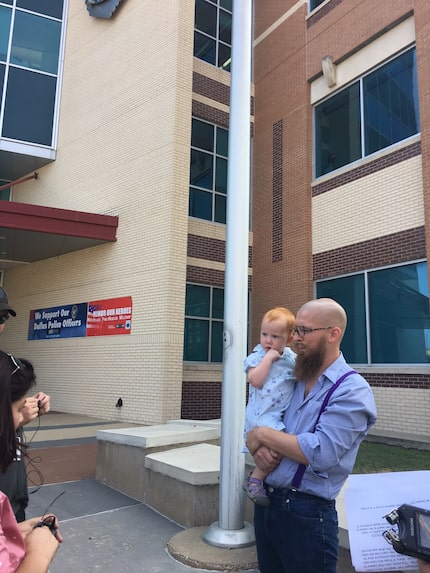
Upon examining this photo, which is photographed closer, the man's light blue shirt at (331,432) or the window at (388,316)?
the man's light blue shirt at (331,432)

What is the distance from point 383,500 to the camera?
1.75 meters

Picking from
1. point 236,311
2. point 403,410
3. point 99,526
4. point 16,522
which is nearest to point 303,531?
point 16,522

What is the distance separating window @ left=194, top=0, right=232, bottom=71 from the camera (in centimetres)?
1402

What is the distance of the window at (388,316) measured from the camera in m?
9.40

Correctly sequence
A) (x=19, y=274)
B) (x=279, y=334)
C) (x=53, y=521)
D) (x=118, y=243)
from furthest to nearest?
1. (x=19, y=274)
2. (x=118, y=243)
3. (x=279, y=334)
4. (x=53, y=521)

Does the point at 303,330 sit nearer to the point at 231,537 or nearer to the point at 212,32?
the point at 231,537

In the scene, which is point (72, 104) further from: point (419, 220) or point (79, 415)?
point (419, 220)

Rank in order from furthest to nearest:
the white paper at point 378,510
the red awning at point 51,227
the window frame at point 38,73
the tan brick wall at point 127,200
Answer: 1. the window frame at point 38,73
2. the red awning at point 51,227
3. the tan brick wall at point 127,200
4. the white paper at point 378,510

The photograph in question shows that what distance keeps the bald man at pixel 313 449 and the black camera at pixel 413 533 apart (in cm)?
41

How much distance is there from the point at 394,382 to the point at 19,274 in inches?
494

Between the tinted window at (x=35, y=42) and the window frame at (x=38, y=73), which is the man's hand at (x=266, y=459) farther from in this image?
the tinted window at (x=35, y=42)

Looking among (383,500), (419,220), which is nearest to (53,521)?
(383,500)

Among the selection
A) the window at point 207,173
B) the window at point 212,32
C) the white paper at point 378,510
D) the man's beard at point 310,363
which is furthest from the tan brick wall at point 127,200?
the white paper at point 378,510

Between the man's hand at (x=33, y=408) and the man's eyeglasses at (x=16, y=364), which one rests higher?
the man's eyeglasses at (x=16, y=364)
